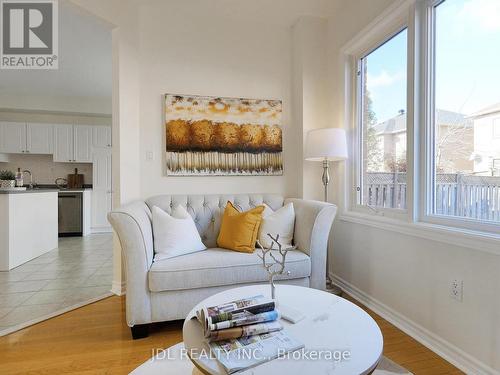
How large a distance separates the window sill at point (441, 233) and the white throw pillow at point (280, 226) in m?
0.63

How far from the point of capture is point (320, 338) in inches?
42.6

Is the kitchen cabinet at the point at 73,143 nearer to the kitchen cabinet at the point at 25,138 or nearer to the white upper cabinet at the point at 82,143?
the white upper cabinet at the point at 82,143

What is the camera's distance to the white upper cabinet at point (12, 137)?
212 inches

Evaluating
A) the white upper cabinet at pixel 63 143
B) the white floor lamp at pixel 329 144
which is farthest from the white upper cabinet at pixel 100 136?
the white floor lamp at pixel 329 144

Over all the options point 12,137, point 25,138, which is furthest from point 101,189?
→ point 12,137

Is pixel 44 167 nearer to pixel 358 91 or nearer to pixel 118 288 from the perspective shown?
pixel 118 288

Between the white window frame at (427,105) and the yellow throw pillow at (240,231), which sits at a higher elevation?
the white window frame at (427,105)

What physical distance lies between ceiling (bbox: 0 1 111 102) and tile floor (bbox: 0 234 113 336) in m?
2.48

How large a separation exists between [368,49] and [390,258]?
1826 millimetres

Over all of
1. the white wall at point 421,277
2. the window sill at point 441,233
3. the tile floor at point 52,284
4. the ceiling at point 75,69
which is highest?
the ceiling at point 75,69

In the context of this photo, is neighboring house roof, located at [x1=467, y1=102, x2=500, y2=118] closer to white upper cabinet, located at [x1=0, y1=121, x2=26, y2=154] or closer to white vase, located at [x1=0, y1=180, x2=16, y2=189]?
white vase, located at [x1=0, y1=180, x2=16, y2=189]

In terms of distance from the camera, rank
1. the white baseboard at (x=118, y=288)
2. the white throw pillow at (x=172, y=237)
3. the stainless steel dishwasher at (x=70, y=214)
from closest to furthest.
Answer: the white throw pillow at (x=172, y=237) → the white baseboard at (x=118, y=288) → the stainless steel dishwasher at (x=70, y=214)

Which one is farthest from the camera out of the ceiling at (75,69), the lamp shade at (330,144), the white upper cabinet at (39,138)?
the white upper cabinet at (39,138)

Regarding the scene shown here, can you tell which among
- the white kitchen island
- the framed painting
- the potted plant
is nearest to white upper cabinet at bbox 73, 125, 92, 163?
the white kitchen island
